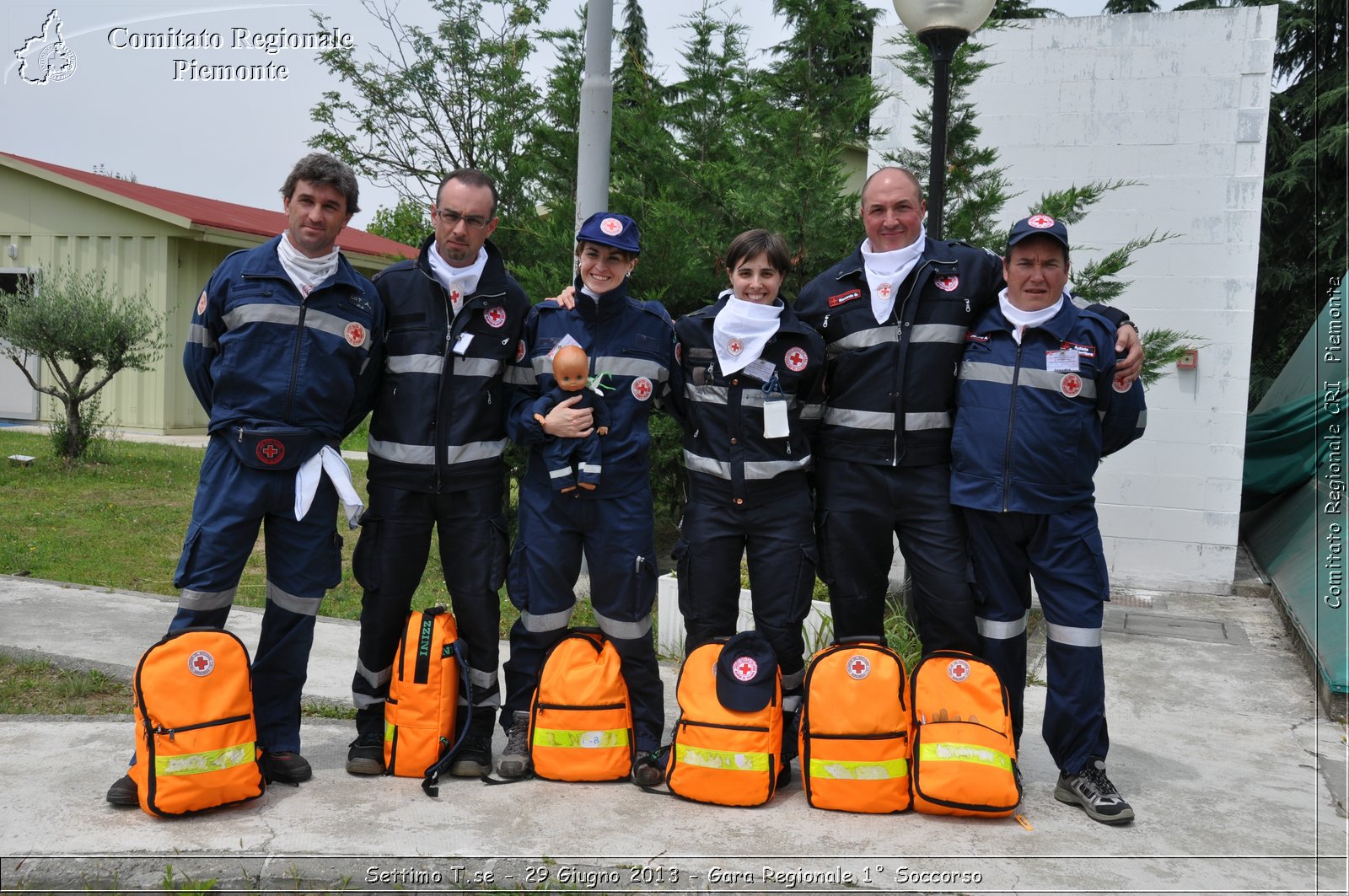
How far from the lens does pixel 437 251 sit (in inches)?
165

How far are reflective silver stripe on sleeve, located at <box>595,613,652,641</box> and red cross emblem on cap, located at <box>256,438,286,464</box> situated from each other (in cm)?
140

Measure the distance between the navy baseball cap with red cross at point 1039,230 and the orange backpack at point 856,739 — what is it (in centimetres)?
179

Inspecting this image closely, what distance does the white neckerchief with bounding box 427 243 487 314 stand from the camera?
413cm

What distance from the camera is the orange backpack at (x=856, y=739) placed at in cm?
386

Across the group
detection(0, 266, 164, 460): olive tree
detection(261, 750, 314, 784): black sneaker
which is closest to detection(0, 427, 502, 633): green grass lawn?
detection(0, 266, 164, 460): olive tree

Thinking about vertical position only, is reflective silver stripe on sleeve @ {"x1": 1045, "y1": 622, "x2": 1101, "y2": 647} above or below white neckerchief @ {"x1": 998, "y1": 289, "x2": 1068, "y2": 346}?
below

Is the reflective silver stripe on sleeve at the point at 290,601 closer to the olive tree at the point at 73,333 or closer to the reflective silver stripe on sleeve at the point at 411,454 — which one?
the reflective silver stripe on sleeve at the point at 411,454

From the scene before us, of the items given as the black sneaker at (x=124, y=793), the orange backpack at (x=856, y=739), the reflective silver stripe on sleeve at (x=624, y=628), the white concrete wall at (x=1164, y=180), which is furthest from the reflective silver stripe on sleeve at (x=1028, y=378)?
the white concrete wall at (x=1164, y=180)

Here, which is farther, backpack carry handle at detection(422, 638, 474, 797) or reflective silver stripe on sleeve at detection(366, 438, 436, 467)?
reflective silver stripe on sleeve at detection(366, 438, 436, 467)

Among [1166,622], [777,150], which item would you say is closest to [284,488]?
[777,150]

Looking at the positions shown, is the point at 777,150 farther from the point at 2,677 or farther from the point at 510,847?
the point at 2,677

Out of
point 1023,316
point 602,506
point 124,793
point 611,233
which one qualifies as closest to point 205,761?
point 124,793

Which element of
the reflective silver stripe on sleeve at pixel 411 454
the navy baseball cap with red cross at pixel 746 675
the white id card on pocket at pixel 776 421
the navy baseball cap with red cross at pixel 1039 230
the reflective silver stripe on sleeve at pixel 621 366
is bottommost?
the navy baseball cap with red cross at pixel 746 675

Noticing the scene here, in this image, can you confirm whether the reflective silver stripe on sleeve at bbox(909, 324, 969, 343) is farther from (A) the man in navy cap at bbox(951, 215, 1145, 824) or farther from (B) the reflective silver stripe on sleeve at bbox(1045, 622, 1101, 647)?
(B) the reflective silver stripe on sleeve at bbox(1045, 622, 1101, 647)
